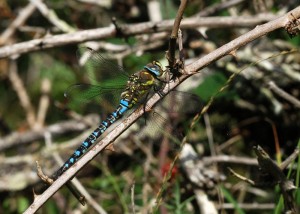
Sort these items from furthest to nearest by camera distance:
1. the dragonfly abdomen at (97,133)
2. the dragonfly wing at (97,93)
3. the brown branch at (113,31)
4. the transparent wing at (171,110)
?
the brown branch at (113,31), the dragonfly wing at (97,93), the transparent wing at (171,110), the dragonfly abdomen at (97,133)

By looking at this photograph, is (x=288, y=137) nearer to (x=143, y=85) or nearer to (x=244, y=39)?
(x=143, y=85)

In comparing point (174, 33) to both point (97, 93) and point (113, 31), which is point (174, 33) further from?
point (113, 31)

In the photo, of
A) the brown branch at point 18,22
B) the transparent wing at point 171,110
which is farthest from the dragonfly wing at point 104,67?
the brown branch at point 18,22

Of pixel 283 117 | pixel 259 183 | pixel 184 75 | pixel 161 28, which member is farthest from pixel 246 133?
pixel 184 75

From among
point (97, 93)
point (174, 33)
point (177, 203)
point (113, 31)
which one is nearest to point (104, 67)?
point (97, 93)

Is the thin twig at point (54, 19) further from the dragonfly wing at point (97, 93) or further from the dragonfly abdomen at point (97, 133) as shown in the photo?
the dragonfly abdomen at point (97, 133)

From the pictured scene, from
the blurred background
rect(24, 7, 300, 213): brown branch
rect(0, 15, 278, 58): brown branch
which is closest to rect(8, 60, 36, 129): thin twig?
the blurred background
